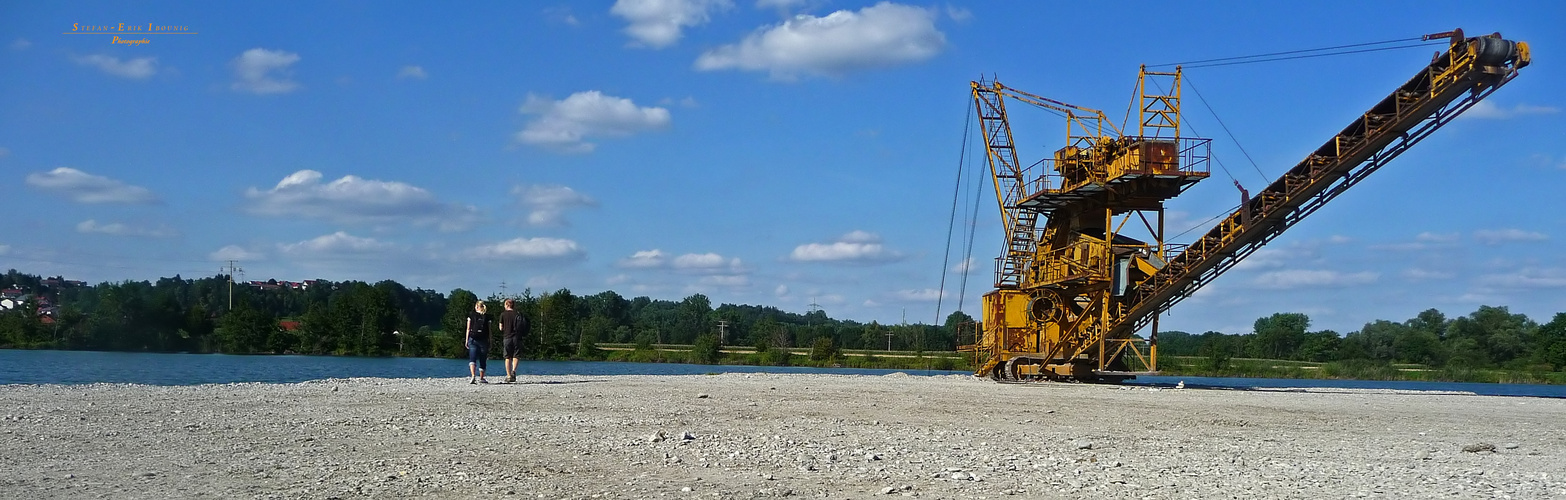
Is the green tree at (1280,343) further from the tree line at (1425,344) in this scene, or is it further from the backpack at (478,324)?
the backpack at (478,324)

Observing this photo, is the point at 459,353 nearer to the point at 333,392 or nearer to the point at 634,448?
the point at 333,392

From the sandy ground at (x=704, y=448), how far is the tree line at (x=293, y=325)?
34.2 m

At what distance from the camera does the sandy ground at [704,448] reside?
26.4 ft

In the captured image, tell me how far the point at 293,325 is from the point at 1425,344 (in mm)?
87158

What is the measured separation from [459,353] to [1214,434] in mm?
80206

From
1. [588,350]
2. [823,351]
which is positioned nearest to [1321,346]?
[823,351]

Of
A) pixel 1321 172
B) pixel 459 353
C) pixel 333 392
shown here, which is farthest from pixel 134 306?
pixel 1321 172

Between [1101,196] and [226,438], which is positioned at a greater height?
[1101,196]

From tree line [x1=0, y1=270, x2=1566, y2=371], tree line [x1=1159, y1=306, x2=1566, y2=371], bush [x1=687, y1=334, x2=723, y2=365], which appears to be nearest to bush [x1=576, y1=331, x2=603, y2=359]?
tree line [x1=0, y1=270, x2=1566, y2=371]

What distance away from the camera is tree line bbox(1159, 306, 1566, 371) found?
65562 millimetres

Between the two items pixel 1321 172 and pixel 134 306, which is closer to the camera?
pixel 1321 172

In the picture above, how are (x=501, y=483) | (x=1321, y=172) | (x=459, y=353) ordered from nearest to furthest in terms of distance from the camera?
(x=501, y=483)
(x=1321, y=172)
(x=459, y=353)

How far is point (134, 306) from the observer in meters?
69.4

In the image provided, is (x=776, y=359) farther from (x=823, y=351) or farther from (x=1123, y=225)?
(x=1123, y=225)
